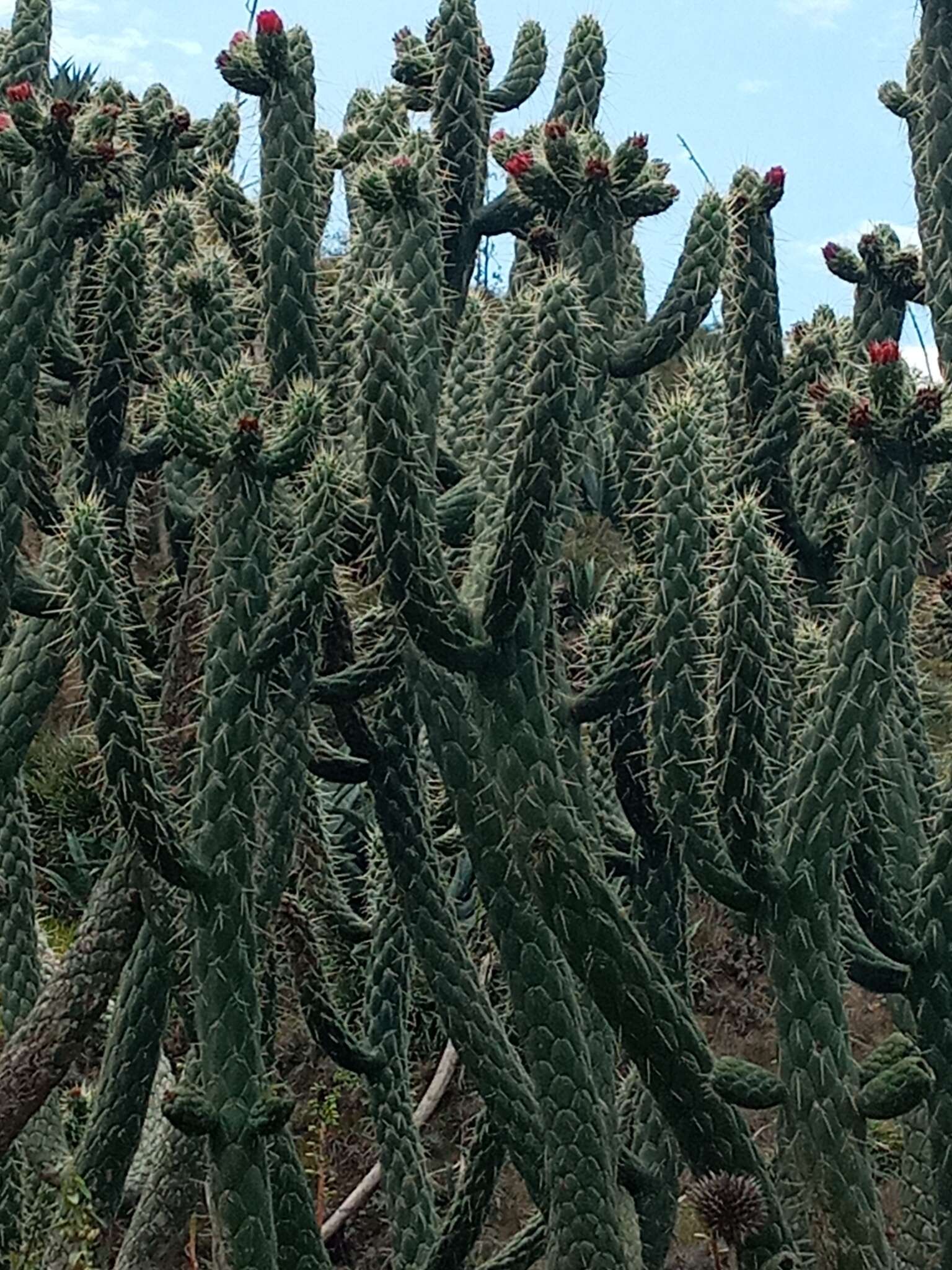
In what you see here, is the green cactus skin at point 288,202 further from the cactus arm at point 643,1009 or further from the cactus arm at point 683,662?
the cactus arm at point 643,1009

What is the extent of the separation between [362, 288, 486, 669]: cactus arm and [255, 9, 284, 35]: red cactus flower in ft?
3.79

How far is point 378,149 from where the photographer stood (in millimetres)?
4688

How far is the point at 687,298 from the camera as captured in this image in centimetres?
420

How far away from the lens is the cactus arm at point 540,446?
3471mm

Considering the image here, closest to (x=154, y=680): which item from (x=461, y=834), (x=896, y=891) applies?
(x=461, y=834)

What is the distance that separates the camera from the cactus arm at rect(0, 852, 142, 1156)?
4.12 metres

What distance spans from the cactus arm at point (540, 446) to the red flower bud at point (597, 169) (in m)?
0.56

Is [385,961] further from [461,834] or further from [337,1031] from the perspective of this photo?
[461,834]

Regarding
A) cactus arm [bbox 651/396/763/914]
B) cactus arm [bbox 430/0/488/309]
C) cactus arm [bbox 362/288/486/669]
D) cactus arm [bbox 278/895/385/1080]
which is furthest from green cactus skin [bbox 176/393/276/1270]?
cactus arm [bbox 430/0/488/309]

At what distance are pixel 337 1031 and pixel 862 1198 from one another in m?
1.68

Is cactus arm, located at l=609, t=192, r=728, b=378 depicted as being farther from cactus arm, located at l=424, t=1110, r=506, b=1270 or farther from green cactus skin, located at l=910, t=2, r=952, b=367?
cactus arm, located at l=424, t=1110, r=506, b=1270

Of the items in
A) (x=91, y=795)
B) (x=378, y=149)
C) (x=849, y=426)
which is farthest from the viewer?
(x=91, y=795)

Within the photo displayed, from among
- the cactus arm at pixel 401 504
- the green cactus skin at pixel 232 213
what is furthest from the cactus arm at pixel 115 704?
the green cactus skin at pixel 232 213

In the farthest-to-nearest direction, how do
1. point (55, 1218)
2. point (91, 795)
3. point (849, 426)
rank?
point (91, 795)
point (55, 1218)
point (849, 426)
